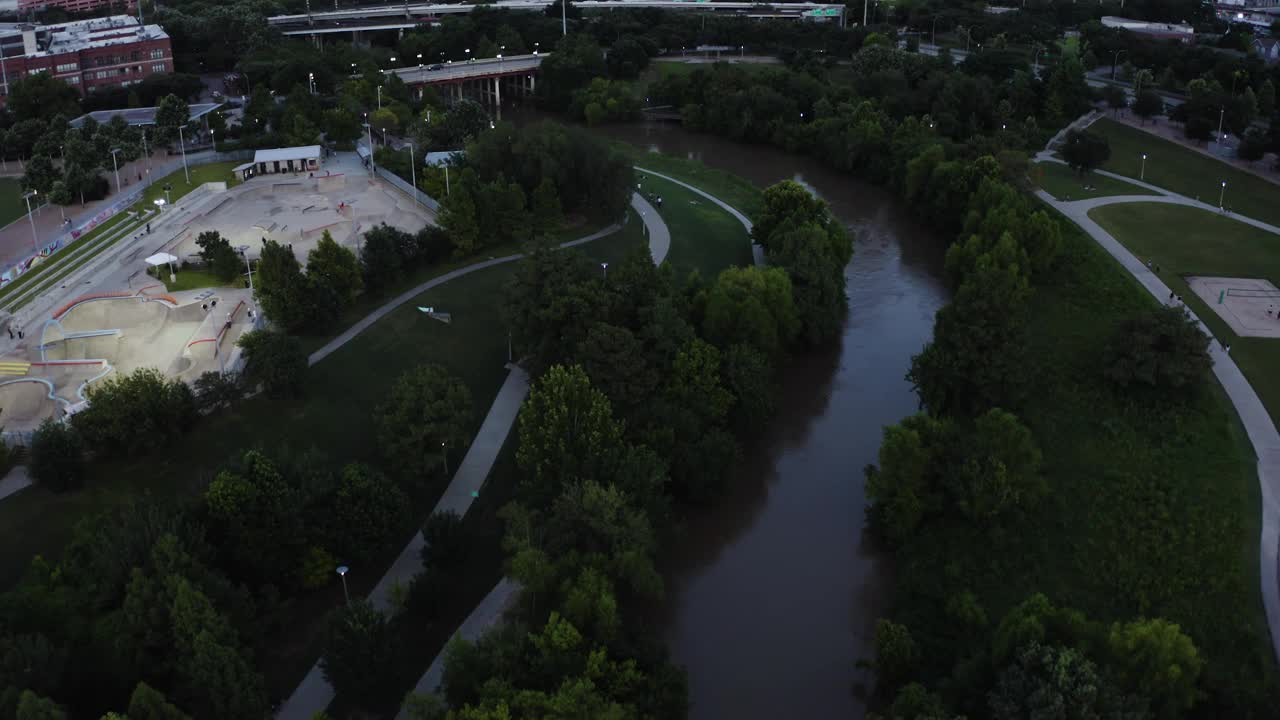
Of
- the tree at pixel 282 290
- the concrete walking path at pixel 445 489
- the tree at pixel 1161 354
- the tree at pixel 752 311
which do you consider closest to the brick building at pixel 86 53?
the tree at pixel 282 290

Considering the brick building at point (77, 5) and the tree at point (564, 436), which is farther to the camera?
the brick building at point (77, 5)

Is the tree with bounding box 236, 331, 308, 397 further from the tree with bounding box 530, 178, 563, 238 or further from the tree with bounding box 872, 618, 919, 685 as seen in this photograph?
the tree with bounding box 872, 618, 919, 685

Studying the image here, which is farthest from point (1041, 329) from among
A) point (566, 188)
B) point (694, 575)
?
point (566, 188)

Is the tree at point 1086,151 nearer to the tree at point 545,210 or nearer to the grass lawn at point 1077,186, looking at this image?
the grass lawn at point 1077,186

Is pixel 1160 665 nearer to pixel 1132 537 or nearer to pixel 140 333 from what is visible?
pixel 1132 537

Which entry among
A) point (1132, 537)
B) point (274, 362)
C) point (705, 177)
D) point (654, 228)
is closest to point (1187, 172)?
point (705, 177)

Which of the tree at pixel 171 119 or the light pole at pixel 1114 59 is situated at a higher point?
the light pole at pixel 1114 59

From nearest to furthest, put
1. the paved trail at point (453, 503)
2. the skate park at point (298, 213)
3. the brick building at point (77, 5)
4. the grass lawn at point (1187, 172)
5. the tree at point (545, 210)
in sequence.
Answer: the paved trail at point (453, 503), the skate park at point (298, 213), the tree at point (545, 210), the grass lawn at point (1187, 172), the brick building at point (77, 5)
